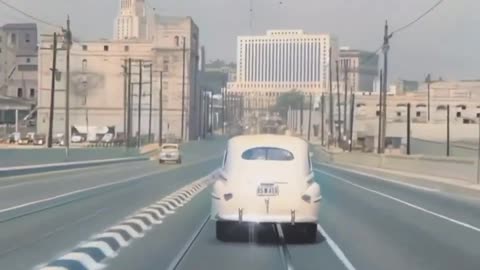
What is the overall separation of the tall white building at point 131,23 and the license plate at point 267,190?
147961mm

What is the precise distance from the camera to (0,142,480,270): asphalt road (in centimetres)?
1262

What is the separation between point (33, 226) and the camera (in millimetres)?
18078

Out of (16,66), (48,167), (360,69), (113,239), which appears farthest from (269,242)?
(16,66)

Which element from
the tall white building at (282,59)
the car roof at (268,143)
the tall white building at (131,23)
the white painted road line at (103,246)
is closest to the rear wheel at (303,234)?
the car roof at (268,143)

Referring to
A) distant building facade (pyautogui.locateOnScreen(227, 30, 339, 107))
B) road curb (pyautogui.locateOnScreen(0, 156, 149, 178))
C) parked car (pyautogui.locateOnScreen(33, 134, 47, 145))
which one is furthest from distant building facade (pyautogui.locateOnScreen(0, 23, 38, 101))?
road curb (pyautogui.locateOnScreen(0, 156, 149, 178))

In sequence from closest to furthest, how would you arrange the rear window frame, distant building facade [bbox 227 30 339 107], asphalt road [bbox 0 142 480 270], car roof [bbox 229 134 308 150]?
asphalt road [bbox 0 142 480 270], the rear window frame, car roof [bbox 229 134 308 150], distant building facade [bbox 227 30 339 107]

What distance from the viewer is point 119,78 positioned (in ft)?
516

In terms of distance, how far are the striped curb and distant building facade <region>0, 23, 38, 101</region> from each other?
523 feet

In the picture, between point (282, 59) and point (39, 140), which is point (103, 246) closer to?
point (39, 140)

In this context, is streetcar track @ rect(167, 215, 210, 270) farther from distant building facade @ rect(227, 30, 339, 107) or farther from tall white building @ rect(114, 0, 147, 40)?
tall white building @ rect(114, 0, 147, 40)

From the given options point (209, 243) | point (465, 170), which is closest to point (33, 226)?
point (209, 243)

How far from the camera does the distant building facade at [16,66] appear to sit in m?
182

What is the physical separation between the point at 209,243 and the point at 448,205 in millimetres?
13979

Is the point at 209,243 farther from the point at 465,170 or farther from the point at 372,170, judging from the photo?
the point at 372,170
